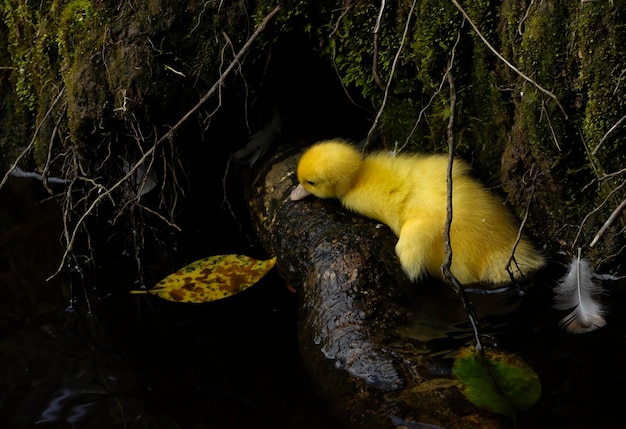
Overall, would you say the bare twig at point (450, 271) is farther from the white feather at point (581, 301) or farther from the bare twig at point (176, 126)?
the bare twig at point (176, 126)

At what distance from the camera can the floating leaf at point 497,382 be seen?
8.35 ft

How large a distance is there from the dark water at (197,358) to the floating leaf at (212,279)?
0.06 m

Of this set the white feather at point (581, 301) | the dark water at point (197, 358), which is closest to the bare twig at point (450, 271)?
the dark water at point (197, 358)

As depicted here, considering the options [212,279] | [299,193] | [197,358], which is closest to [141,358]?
[197,358]

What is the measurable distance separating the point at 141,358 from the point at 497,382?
1.62m

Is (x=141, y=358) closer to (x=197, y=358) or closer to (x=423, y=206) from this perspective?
(x=197, y=358)

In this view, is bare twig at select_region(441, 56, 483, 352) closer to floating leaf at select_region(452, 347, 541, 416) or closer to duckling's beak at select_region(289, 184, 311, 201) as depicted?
floating leaf at select_region(452, 347, 541, 416)

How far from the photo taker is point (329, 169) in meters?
3.56

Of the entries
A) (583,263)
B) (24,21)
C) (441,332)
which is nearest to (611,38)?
(583,263)

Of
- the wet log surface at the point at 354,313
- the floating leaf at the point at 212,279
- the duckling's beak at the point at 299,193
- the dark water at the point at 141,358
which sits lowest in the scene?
the dark water at the point at 141,358

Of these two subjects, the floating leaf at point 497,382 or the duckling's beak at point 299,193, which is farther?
the duckling's beak at point 299,193

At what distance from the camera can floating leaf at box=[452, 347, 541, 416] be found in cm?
254

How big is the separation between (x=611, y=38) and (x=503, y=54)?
0.50 metres

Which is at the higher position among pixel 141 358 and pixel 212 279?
pixel 212 279
